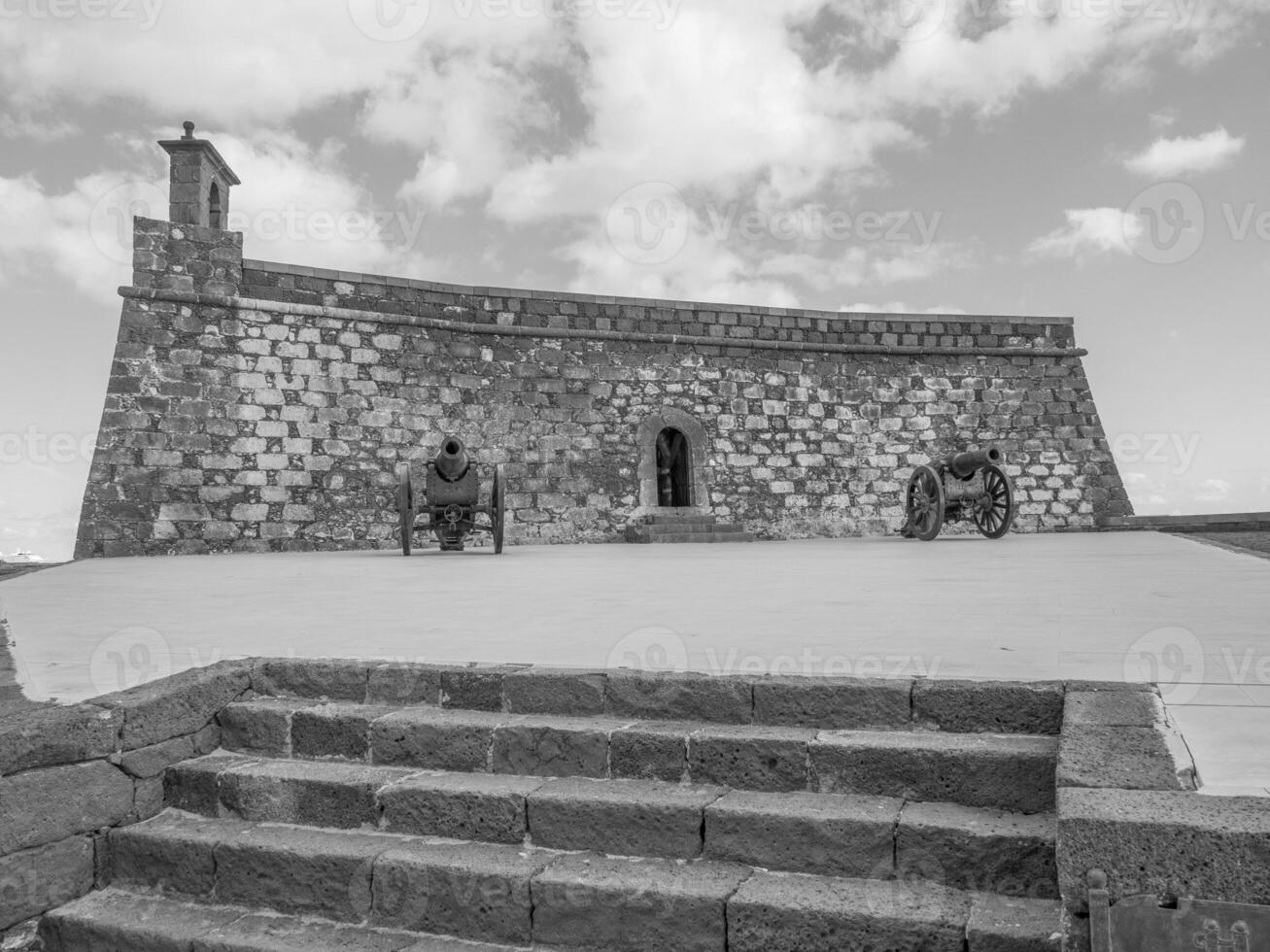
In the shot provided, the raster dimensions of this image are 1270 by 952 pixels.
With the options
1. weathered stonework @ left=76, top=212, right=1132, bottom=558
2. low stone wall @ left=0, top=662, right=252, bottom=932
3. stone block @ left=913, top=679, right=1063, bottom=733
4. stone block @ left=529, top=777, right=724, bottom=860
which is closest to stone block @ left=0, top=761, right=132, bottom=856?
low stone wall @ left=0, top=662, right=252, bottom=932

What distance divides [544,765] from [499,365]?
10.2 m

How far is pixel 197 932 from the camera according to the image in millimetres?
2232

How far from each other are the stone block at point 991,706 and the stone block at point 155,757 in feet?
6.84

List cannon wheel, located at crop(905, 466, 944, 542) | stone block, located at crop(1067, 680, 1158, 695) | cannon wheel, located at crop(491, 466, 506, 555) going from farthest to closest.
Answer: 1. cannon wheel, located at crop(905, 466, 944, 542)
2. cannon wheel, located at crop(491, 466, 506, 555)
3. stone block, located at crop(1067, 680, 1158, 695)

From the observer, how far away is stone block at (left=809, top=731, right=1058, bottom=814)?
2.12m

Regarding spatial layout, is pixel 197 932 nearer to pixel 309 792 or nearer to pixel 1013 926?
pixel 309 792

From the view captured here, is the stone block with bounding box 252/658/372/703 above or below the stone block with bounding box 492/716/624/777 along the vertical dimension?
above

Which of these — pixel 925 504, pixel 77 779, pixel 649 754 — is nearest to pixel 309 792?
pixel 77 779

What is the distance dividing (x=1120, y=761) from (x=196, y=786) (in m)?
2.38

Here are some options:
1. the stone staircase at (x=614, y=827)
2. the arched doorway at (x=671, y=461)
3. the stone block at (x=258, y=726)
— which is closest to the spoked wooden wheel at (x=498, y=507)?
the arched doorway at (x=671, y=461)

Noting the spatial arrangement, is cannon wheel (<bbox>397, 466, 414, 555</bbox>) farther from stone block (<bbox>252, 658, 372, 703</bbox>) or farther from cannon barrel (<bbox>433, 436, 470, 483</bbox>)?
stone block (<bbox>252, 658, 372, 703</bbox>)

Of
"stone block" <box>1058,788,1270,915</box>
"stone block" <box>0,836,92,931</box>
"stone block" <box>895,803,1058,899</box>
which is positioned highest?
"stone block" <box>1058,788,1270,915</box>

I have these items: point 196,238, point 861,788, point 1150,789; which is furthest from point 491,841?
point 196,238

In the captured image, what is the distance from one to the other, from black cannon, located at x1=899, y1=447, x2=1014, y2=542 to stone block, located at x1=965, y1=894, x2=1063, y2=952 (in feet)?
28.2
